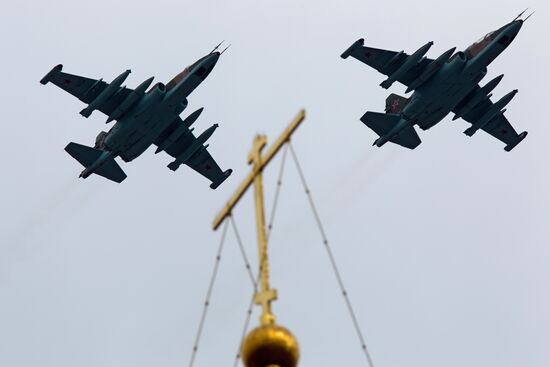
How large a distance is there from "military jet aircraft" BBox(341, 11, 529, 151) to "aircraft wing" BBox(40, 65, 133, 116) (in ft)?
57.3

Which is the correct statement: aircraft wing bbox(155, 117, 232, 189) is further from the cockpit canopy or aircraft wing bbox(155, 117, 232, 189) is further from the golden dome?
the golden dome

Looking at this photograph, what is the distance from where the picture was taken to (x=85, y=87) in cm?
11119

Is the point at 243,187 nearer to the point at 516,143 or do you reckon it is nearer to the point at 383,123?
the point at 383,123

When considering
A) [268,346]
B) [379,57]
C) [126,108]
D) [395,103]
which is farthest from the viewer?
[395,103]

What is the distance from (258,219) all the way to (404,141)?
7489 centimetres

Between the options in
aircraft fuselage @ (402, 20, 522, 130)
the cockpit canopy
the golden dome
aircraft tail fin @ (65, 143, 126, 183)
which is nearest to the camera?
the golden dome

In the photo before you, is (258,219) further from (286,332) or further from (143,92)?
(143,92)

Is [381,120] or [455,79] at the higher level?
[381,120]

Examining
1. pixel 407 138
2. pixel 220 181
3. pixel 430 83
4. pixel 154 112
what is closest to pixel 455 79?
pixel 430 83

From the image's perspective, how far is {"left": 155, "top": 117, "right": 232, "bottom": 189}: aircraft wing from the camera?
117 metres

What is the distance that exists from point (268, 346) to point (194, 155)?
79883 mm

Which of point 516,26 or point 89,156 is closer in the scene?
point 516,26

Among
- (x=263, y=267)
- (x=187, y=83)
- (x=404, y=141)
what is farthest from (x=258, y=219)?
(x=404, y=141)

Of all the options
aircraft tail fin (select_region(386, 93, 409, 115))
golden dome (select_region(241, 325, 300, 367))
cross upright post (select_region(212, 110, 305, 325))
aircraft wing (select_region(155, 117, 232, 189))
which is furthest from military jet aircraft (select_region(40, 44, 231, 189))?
golden dome (select_region(241, 325, 300, 367))
